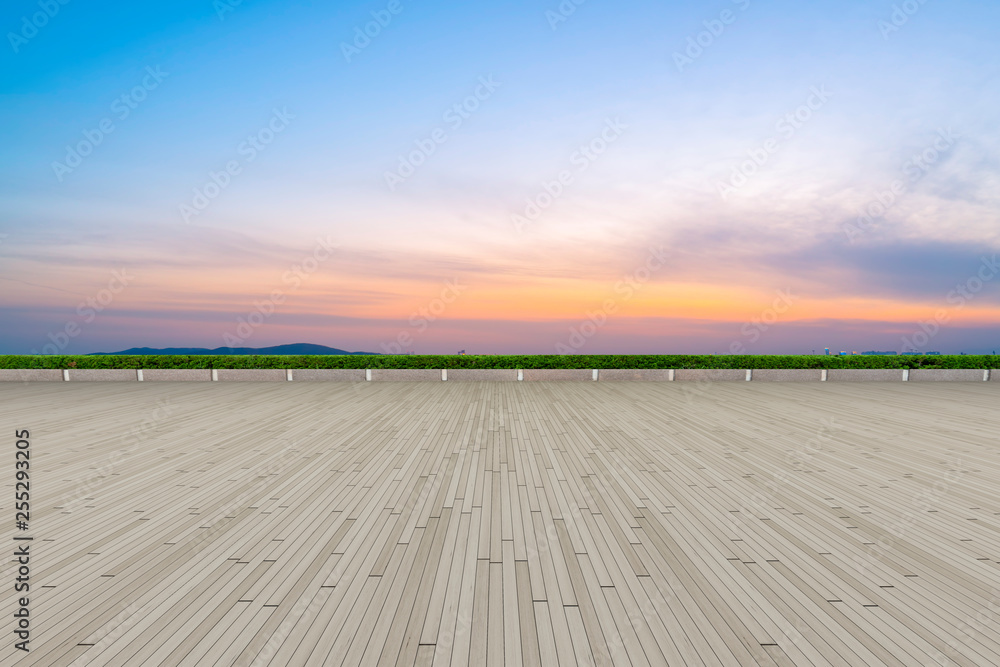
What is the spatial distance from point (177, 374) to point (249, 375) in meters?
2.39

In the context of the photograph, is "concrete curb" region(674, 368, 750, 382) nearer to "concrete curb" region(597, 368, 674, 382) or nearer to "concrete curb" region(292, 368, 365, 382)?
"concrete curb" region(597, 368, 674, 382)

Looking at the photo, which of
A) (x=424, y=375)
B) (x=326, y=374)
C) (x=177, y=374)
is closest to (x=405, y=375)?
(x=424, y=375)

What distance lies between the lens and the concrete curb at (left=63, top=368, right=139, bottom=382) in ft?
55.2

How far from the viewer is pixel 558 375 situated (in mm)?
16734

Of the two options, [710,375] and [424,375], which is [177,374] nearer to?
[424,375]

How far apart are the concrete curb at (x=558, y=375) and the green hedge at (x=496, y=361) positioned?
569 millimetres

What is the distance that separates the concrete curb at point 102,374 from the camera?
16.8 m

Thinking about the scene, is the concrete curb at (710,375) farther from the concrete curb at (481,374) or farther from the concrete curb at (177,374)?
the concrete curb at (177,374)

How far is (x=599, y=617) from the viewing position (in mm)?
3088

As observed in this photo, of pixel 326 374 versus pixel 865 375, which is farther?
pixel 865 375

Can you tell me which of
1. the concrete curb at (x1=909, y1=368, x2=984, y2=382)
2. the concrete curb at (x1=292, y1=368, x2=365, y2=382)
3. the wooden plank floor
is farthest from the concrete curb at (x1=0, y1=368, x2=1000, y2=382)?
the wooden plank floor

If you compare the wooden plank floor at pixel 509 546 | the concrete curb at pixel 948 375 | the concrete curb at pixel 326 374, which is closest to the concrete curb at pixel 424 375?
the concrete curb at pixel 326 374

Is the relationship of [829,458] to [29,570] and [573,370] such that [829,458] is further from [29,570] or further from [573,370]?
[573,370]

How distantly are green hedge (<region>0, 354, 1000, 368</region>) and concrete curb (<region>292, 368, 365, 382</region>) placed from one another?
366 mm
